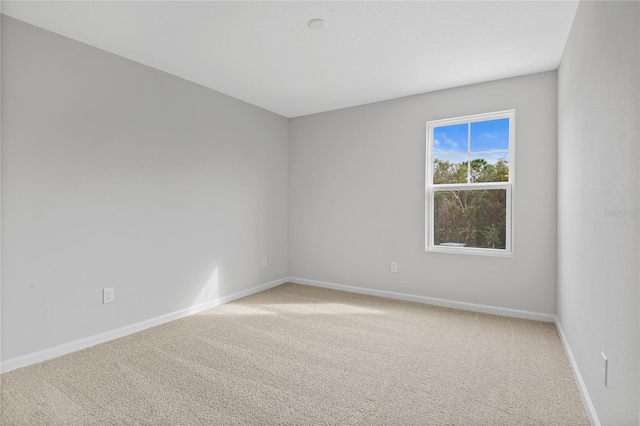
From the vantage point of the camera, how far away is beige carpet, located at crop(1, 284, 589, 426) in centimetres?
178

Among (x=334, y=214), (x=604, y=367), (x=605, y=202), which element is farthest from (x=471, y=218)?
(x=604, y=367)

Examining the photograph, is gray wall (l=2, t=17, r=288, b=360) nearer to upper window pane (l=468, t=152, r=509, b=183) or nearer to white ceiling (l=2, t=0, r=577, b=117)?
white ceiling (l=2, t=0, r=577, b=117)

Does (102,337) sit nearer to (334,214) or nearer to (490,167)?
(334,214)

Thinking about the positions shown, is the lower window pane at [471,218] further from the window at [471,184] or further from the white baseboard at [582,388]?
the white baseboard at [582,388]

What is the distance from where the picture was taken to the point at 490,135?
352 cm

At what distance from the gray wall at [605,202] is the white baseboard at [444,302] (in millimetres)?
839

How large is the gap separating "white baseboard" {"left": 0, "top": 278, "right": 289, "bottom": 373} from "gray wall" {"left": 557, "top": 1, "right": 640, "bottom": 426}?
3263 millimetres

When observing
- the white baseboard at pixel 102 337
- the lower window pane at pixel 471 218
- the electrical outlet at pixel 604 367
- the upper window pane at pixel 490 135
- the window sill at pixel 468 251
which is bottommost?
the white baseboard at pixel 102 337

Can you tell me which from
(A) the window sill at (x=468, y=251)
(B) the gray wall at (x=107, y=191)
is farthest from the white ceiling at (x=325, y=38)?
(A) the window sill at (x=468, y=251)

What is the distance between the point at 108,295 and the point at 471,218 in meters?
3.60

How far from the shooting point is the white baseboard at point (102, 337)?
2266 millimetres

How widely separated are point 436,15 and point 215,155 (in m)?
2.57

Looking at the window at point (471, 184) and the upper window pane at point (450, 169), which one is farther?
the upper window pane at point (450, 169)

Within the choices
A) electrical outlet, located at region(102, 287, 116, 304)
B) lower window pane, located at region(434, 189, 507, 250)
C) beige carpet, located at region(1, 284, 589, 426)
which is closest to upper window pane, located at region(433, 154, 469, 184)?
lower window pane, located at region(434, 189, 507, 250)
